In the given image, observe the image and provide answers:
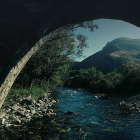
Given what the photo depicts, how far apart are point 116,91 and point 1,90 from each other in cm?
4211

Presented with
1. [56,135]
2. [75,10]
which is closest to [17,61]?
[75,10]

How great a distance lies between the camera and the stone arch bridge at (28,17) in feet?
11.3

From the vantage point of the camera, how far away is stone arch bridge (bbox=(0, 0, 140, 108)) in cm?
344

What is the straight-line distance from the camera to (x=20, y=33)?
A: 3.58 metres

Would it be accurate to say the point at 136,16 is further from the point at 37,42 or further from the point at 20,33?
the point at 20,33

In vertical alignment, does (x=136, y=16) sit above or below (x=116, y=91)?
above

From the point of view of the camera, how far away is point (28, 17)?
3590mm

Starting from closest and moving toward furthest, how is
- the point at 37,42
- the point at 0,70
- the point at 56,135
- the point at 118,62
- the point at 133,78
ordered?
1. the point at 0,70
2. the point at 37,42
3. the point at 56,135
4. the point at 133,78
5. the point at 118,62

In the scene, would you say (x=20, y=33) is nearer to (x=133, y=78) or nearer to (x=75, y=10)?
(x=75, y=10)

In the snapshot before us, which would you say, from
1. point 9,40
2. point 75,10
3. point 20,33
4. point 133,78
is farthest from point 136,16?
point 133,78

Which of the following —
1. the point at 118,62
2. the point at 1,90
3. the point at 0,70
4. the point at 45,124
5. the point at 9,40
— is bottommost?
the point at 45,124

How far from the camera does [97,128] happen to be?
8.88 m

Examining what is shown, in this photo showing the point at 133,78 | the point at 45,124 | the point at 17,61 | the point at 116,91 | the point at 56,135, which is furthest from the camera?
the point at 116,91

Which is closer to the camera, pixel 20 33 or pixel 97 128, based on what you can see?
pixel 20 33
